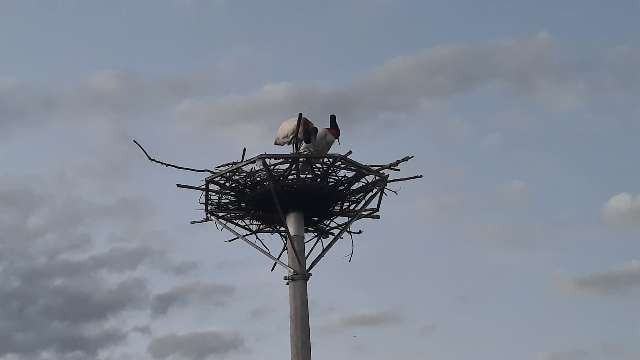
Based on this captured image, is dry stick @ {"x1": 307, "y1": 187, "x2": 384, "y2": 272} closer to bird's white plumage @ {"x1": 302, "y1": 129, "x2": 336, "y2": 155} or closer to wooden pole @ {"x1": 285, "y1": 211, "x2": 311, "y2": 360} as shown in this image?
wooden pole @ {"x1": 285, "y1": 211, "x2": 311, "y2": 360}

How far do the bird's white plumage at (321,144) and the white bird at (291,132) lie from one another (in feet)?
0.80

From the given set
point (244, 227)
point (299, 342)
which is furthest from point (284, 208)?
point (299, 342)

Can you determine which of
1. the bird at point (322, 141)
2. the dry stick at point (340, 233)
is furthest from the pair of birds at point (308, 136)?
the dry stick at point (340, 233)

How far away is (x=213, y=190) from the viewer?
27.6 meters

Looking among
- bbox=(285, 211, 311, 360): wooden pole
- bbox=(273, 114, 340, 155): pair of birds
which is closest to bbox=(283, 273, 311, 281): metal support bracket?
bbox=(285, 211, 311, 360): wooden pole

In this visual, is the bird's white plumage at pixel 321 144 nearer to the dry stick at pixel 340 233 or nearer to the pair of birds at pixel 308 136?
the pair of birds at pixel 308 136

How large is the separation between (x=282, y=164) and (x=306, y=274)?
3648mm

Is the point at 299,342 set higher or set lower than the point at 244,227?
lower

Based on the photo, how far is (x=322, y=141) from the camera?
1080 inches

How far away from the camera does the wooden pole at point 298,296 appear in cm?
2730

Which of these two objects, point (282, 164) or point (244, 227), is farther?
point (244, 227)

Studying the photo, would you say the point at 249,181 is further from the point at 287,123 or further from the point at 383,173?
the point at 383,173

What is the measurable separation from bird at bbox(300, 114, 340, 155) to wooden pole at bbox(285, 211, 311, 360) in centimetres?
228

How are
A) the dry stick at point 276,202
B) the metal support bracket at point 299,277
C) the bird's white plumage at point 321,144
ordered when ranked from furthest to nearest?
the metal support bracket at point 299,277 < the bird's white plumage at point 321,144 < the dry stick at point 276,202
